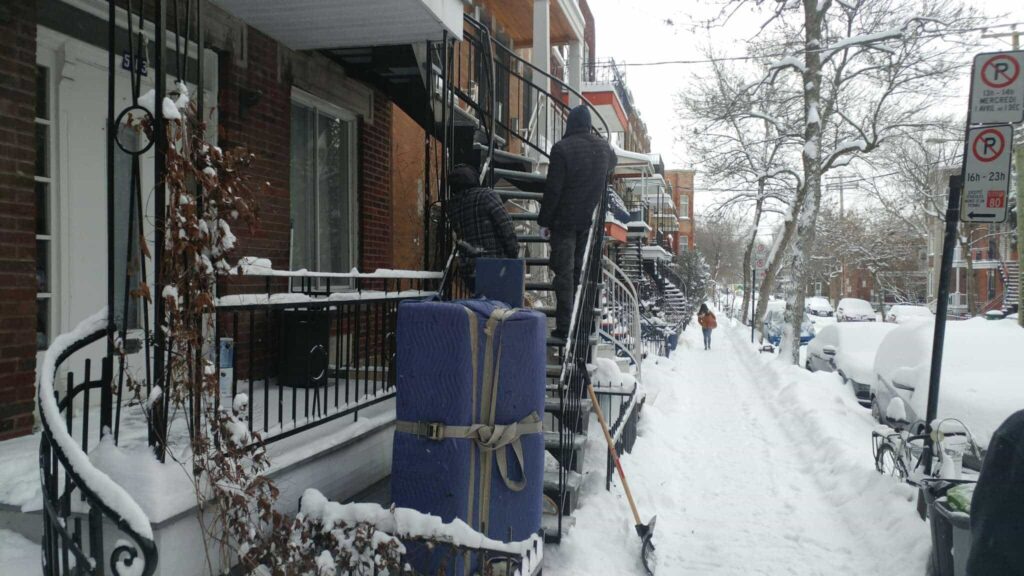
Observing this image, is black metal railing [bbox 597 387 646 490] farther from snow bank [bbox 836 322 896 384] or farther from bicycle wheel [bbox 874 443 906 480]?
snow bank [bbox 836 322 896 384]

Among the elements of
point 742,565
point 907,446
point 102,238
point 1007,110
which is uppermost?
point 1007,110

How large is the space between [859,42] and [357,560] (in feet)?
52.9

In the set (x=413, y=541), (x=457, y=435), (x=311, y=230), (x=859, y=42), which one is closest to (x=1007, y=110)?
(x=457, y=435)

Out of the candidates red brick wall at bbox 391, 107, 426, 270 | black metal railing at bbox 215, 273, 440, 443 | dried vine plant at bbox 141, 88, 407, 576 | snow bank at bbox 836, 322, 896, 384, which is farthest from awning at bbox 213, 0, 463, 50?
snow bank at bbox 836, 322, 896, 384

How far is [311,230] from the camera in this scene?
21.0ft

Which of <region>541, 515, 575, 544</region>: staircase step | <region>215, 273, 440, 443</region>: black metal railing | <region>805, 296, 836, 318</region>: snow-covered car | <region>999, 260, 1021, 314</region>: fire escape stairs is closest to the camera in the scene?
<region>215, 273, 440, 443</region>: black metal railing

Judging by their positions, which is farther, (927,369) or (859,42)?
(859,42)

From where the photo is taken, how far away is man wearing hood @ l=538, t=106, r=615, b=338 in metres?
5.32

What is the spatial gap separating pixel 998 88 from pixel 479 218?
385 centimetres

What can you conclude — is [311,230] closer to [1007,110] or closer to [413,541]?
[413,541]

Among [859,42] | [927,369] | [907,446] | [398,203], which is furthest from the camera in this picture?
[859,42]

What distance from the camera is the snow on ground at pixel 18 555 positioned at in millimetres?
2641

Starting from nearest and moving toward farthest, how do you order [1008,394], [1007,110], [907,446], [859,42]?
1. [1007,110]
2. [907,446]
3. [1008,394]
4. [859,42]

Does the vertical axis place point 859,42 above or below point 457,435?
above
